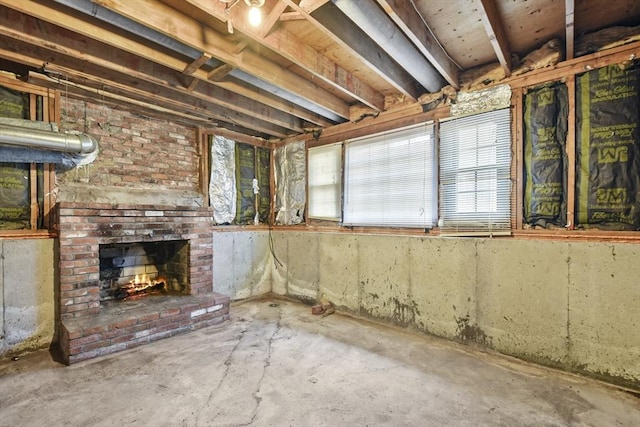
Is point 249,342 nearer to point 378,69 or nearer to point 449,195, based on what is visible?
point 449,195

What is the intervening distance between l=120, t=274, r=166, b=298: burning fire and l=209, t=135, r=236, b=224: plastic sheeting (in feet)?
3.64

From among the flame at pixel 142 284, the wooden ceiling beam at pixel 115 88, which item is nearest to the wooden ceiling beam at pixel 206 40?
the wooden ceiling beam at pixel 115 88

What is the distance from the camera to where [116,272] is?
145 inches

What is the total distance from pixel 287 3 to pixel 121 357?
3176mm

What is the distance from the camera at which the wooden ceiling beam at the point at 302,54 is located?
197cm

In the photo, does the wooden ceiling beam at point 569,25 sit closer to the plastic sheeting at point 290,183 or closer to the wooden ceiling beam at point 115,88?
the plastic sheeting at point 290,183

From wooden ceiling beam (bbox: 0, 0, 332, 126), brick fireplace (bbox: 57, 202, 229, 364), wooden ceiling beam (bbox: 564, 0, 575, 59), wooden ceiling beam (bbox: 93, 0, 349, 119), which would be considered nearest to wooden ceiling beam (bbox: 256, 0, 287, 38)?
wooden ceiling beam (bbox: 93, 0, 349, 119)

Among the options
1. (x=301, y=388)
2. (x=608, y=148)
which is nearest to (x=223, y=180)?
(x=301, y=388)

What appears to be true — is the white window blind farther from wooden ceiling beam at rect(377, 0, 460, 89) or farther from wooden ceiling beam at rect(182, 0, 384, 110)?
wooden ceiling beam at rect(377, 0, 460, 89)

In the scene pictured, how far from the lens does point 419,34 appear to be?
228cm

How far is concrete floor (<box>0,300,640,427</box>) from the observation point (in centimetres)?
194

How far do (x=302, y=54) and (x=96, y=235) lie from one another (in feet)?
8.78

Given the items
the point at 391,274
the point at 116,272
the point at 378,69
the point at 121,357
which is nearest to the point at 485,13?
the point at 378,69

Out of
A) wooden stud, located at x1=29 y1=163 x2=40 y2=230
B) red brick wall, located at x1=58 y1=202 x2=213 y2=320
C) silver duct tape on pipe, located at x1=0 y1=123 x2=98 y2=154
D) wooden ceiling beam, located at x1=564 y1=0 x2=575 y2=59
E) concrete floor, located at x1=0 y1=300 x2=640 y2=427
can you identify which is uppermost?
wooden ceiling beam, located at x1=564 y1=0 x2=575 y2=59
